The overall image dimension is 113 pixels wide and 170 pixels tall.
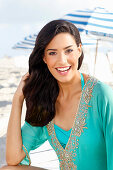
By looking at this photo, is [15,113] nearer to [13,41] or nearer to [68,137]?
[68,137]

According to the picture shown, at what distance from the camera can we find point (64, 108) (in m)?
2.05

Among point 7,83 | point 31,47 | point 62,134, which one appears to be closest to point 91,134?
point 62,134

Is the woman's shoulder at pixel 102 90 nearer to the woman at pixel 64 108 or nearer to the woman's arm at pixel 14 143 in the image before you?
the woman at pixel 64 108

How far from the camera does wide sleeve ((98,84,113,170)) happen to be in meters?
1.66

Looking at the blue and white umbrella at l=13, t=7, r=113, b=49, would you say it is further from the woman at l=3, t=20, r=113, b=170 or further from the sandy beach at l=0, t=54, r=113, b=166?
the woman at l=3, t=20, r=113, b=170

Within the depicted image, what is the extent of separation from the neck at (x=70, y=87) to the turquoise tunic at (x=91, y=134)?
0.29ft

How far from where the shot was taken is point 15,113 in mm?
2098

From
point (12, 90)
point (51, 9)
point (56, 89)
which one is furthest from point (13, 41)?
point (56, 89)

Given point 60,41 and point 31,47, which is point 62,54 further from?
point 31,47

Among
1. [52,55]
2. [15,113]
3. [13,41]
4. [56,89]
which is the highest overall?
[52,55]

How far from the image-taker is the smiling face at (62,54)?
5.61 feet

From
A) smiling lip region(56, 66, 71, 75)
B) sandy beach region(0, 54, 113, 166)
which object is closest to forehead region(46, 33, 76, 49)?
smiling lip region(56, 66, 71, 75)

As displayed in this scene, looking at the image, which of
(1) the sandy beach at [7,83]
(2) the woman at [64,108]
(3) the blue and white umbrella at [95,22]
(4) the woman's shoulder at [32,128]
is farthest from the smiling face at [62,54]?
(3) the blue and white umbrella at [95,22]

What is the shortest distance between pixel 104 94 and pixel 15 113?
74 cm
